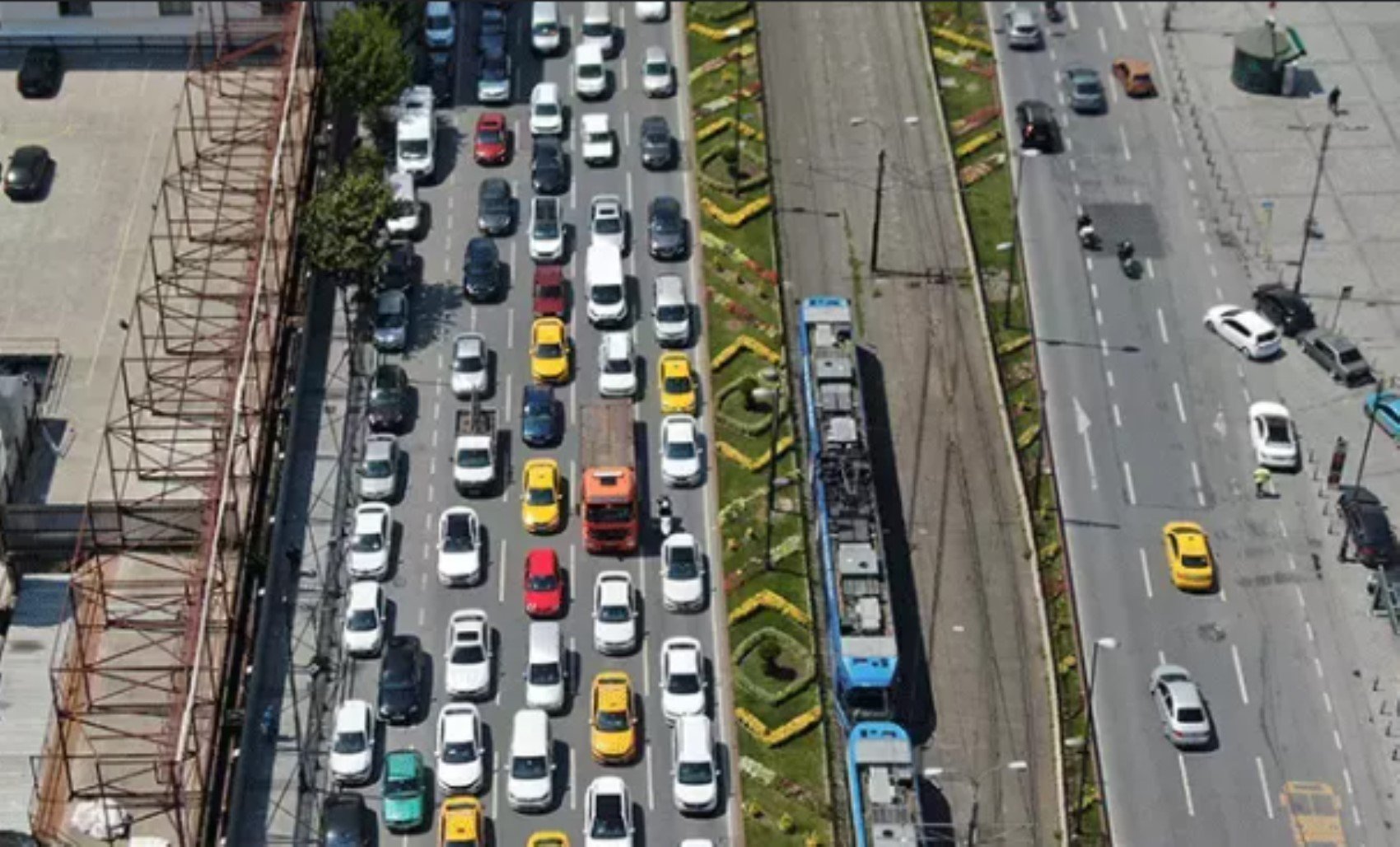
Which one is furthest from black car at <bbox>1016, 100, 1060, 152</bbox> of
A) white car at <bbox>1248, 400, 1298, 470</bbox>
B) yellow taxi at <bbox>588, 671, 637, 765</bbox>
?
yellow taxi at <bbox>588, 671, 637, 765</bbox>

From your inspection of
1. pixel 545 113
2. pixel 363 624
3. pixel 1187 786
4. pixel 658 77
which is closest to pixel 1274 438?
pixel 1187 786

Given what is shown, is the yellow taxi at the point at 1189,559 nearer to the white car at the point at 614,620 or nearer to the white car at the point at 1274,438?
the white car at the point at 1274,438

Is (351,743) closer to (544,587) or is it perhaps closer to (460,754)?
(460,754)

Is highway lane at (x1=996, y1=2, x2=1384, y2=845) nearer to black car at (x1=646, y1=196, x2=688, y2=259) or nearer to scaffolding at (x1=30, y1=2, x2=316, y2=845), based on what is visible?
black car at (x1=646, y1=196, x2=688, y2=259)

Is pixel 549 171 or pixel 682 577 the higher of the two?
pixel 549 171

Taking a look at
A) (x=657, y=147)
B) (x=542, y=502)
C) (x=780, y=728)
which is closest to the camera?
(x=780, y=728)

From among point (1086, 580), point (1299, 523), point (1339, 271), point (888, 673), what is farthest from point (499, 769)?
point (1339, 271)
